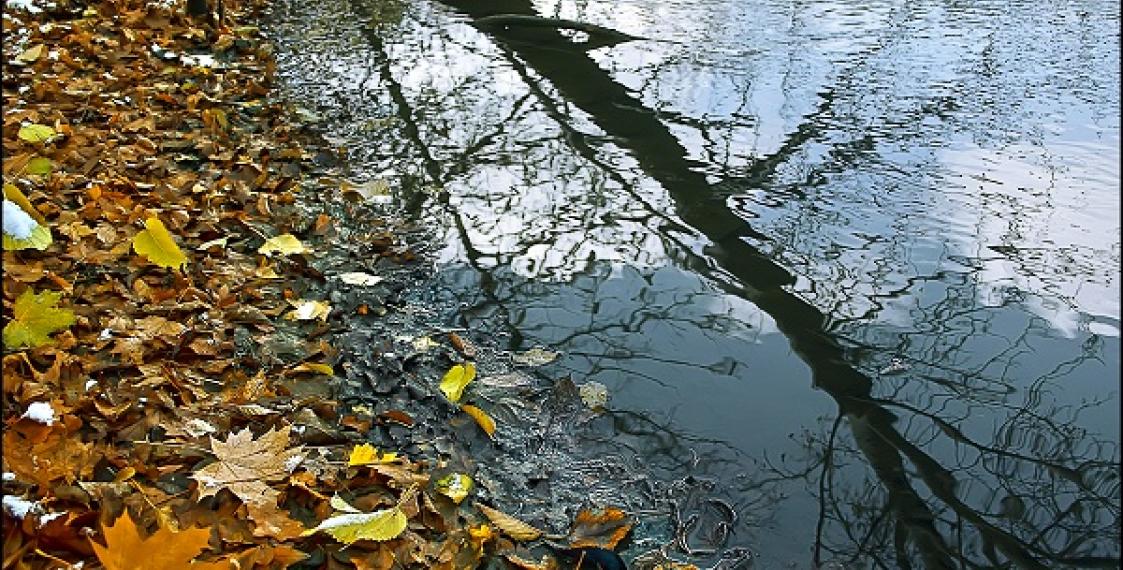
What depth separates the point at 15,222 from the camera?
2312 millimetres

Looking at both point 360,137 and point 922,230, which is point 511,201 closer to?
point 360,137

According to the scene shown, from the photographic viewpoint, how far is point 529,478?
2514 mm

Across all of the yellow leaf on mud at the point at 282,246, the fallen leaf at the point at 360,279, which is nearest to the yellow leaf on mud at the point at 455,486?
the fallen leaf at the point at 360,279

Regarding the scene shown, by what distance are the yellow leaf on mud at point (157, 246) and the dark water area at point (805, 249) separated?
2.94ft

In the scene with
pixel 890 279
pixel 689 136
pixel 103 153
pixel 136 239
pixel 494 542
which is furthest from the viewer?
pixel 689 136

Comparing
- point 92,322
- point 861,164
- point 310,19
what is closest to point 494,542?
point 92,322

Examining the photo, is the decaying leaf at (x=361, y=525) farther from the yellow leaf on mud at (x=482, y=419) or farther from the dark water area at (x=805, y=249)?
the dark water area at (x=805, y=249)

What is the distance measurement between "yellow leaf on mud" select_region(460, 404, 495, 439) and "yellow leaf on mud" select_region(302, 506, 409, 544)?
60 centimetres

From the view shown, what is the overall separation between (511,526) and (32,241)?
4.95ft

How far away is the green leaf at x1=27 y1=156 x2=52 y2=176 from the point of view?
3.42 m

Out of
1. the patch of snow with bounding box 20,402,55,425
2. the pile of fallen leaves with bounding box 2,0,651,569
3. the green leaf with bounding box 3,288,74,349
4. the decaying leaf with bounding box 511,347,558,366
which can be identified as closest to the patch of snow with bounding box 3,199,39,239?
the pile of fallen leaves with bounding box 2,0,651,569

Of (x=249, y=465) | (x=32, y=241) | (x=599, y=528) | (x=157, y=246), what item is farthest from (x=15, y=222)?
(x=599, y=528)

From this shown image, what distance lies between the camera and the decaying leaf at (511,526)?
2.26 metres

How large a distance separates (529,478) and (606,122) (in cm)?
296
